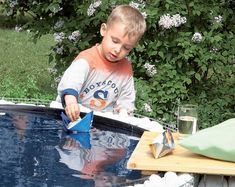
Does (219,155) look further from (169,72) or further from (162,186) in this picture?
(169,72)

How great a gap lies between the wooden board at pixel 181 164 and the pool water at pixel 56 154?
0.27ft

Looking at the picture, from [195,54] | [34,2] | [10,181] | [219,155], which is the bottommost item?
[10,181]

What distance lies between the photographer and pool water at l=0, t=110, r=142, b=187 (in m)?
2.39

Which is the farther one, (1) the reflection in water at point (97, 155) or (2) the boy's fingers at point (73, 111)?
(2) the boy's fingers at point (73, 111)

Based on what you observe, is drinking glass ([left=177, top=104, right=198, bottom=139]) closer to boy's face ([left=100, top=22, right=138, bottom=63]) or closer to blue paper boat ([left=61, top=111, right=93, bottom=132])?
blue paper boat ([left=61, top=111, right=93, bottom=132])

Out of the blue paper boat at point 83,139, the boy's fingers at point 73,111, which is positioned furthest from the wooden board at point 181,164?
the boy's fingers at point 73,111

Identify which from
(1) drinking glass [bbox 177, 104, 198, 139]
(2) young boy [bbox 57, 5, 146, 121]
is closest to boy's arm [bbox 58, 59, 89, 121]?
(2) young boy [bbox 57, 5, 146, 121]

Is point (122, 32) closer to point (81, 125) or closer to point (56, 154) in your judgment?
point (81, 125)

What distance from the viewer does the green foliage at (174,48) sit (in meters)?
5.05

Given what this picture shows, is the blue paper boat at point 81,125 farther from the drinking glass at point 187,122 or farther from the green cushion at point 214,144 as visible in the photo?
the green cushion at point 214,144

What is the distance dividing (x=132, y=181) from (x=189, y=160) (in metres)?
0.23

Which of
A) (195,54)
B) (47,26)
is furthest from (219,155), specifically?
(47,26)

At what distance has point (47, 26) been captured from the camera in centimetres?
566

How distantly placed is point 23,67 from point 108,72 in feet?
18.0
